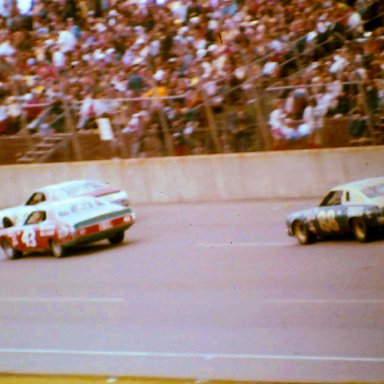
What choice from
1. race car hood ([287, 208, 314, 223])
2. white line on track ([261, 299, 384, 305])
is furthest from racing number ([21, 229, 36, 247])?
white line on track ([261, 299, 384, 305])

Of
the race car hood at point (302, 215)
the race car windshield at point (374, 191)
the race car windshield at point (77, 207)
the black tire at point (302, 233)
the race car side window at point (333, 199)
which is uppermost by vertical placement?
the race car windshield at point (77, 207)

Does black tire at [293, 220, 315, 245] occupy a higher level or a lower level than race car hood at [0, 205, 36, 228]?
lower

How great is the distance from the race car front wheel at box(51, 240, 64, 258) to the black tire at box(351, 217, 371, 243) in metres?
5.71

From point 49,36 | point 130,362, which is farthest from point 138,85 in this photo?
point 130,362

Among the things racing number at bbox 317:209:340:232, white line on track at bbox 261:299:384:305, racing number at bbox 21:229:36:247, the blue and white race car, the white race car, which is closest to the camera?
white line on track at bbox 261:299:384:305

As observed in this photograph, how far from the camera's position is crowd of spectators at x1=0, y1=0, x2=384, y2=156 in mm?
18422

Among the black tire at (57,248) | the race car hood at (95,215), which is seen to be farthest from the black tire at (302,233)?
the black tire at (57,248)

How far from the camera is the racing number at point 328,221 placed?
48.3 feet

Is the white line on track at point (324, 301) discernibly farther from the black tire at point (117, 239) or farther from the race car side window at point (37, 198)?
the race car side window at point (37, 198)

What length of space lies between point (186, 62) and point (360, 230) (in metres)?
8.38

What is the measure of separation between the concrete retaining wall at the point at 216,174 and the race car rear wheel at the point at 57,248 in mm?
4631

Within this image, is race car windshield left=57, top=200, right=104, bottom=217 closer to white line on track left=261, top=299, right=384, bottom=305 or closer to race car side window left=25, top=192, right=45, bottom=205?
race car side window left=25, top=192, right=45, bottom=205

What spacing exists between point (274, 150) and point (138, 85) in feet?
→ 12.2

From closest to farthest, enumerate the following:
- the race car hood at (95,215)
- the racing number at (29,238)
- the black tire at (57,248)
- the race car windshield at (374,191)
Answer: the race car windshield at (374,191), the race car hood at (95,215), the black tire at (57,248), the racing number at (29,238)
